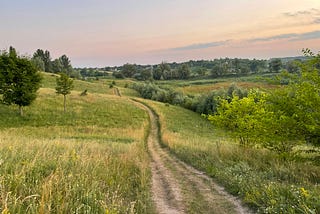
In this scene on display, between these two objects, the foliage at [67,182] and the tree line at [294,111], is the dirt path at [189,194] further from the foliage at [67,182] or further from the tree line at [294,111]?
the tree line at [294,111]

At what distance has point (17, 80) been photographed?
36.3 meters

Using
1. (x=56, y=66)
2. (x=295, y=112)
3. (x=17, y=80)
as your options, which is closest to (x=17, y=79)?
(x=17, y=80)

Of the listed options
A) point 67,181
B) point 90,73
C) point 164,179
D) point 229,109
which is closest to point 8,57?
point 229,109

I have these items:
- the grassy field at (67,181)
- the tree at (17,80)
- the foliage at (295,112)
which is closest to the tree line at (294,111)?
the foliage at (295,112)

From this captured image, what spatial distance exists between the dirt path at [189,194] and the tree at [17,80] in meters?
29.6

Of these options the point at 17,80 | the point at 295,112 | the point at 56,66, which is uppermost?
the point at 56,66

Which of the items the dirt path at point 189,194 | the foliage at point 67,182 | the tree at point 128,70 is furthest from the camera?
the tree at point 128,70

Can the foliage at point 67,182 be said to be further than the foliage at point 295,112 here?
No

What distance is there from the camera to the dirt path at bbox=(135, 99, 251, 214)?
7.00 metres

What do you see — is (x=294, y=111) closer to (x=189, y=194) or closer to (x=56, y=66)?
(x=189, y=194)

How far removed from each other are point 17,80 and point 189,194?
3461 cm

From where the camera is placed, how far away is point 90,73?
182 meters

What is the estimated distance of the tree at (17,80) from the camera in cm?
3538

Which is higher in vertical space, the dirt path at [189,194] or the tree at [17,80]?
the tree at [17,80]
